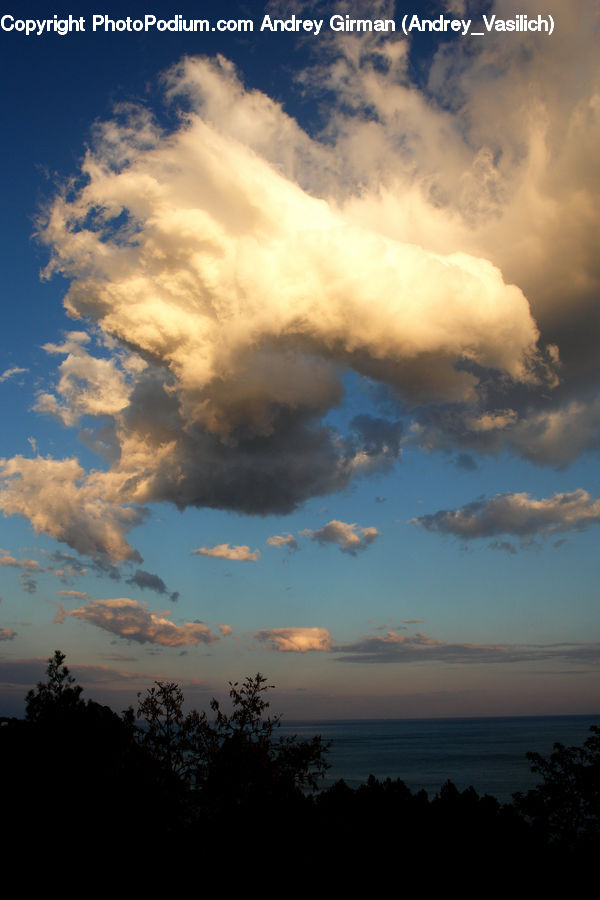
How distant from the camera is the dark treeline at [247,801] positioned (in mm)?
21391

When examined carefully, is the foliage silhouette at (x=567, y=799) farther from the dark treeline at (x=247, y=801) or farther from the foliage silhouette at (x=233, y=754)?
the foliage silhouette at (x=233, y=754)

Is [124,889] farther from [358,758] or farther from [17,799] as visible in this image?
[358,758]

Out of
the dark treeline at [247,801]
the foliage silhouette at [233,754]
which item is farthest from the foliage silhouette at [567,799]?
the foliage silhouette at [233,754]

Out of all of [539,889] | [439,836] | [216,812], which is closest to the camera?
[216,812]

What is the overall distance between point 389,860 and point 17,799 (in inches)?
611

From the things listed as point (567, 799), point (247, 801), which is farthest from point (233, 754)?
point (567, 799)

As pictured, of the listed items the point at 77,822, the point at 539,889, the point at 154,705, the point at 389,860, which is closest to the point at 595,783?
the point at 539,889

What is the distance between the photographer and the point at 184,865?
816 inches

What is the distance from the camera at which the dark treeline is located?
2139cm

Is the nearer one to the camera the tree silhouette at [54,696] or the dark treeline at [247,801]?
the dark treeline at [247,801]

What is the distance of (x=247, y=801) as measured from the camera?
21656 mm

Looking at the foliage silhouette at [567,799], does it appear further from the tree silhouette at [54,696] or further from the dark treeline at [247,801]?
the tree silhouette at [54,696]

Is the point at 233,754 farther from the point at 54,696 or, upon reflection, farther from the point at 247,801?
the point at 54,696

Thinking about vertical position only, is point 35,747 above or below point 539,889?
above
